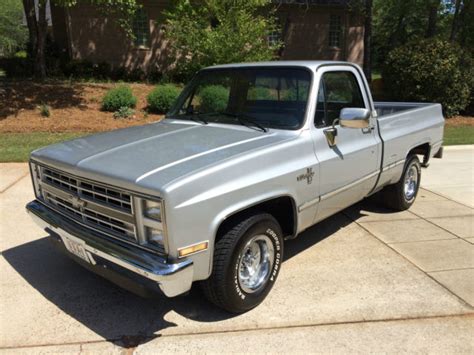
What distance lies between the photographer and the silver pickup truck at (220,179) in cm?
299

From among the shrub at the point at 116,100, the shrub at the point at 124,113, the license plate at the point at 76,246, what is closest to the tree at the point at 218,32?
the shrub at the point at 116,100

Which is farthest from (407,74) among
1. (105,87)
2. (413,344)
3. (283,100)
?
(413,344)

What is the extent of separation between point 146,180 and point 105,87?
14845 mm

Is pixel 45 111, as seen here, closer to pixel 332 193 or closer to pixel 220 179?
pixel 332 193

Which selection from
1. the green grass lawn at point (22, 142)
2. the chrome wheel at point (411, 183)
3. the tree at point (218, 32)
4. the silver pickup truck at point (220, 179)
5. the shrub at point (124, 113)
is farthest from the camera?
the tree at point (218, 32)

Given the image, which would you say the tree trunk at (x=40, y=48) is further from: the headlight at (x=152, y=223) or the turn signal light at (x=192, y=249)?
the turn signal light at (x=192, y=249)

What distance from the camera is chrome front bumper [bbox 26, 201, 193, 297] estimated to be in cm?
289

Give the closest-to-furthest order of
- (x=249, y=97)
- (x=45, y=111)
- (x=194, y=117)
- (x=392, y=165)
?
(x=249, y=97)
(x=194, y=117)
(x=392, y=165)
(x=45, y=111)

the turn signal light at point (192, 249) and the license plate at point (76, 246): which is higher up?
the turn signal light at point (192, 249)

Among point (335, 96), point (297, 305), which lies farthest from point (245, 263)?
point (335, 96)

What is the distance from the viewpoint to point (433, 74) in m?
14.7

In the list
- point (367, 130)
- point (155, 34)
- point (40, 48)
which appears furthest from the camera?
point (155, 34)

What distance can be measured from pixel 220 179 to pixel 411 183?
406cm

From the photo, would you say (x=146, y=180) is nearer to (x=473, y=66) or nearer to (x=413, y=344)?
(x=413, y=344)
